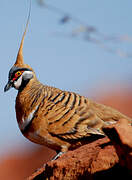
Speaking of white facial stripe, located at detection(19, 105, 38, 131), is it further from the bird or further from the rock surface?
the rock surface

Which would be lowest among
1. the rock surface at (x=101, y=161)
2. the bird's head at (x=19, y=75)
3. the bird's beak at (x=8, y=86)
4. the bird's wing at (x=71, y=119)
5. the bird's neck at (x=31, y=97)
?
the rock surface at (x=101, y=161)

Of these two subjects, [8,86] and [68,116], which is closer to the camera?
[68,116]

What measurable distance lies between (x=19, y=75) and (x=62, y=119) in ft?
4.62

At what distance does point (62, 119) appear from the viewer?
6.75 m

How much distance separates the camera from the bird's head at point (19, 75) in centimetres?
785

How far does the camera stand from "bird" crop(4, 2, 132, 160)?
6.68 metres

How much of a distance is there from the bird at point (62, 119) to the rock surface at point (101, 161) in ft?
4.25

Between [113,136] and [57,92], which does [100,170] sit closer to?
[113,136]

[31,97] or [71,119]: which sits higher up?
[31,97]

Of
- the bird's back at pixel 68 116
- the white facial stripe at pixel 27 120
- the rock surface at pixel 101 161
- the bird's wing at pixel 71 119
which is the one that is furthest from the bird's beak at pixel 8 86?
the rock surface at pixel 101 161

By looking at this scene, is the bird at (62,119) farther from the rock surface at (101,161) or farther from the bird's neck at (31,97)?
the rock surface at (101,161)

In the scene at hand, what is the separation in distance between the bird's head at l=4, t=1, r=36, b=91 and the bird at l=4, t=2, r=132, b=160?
64 cm

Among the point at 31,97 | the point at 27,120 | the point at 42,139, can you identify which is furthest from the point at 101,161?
the point at 31,97

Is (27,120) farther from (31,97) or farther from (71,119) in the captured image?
(71,119)
